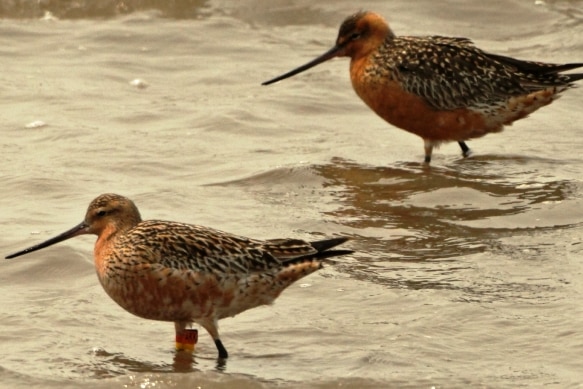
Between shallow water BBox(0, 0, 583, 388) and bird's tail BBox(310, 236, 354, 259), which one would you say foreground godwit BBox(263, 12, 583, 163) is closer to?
shallow water BBox(0, 0, 583, 388)

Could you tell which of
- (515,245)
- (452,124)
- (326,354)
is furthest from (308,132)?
(326,354)

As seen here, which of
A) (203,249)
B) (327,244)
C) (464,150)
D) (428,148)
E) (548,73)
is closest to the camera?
(203,249)

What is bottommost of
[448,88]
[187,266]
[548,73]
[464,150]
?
[464,150]

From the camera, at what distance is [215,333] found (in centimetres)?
734

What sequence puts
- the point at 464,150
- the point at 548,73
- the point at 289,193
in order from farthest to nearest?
the point at 464,150 → the point at 548,73 → the point at 289,193

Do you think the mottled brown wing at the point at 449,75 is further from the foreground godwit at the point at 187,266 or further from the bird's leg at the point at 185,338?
the bird's leg at the point at 185,338

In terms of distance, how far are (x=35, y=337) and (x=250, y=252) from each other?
3.92 ft

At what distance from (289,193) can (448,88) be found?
1.80m

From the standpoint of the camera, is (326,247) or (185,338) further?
(326,247)

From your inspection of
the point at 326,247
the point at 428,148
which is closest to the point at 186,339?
the point at 326,247

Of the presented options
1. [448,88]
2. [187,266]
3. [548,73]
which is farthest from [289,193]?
[187,266]

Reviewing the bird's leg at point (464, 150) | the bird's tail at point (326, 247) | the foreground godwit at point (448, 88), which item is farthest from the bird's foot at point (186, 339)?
the bird's leg at point (464, 150)

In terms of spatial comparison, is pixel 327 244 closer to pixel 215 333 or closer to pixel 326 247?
pixel 326 247

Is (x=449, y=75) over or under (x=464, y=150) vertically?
over
